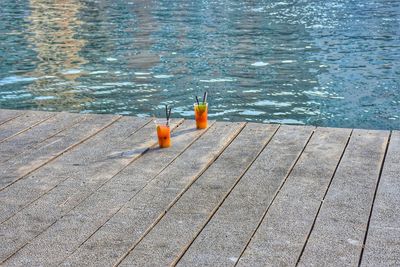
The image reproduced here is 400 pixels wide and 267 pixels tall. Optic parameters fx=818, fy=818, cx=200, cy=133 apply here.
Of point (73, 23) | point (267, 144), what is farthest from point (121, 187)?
point (73, 23)

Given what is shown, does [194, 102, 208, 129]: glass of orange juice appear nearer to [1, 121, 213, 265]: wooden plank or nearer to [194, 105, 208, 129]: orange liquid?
[194, 105, 208, 129]: orange liquid

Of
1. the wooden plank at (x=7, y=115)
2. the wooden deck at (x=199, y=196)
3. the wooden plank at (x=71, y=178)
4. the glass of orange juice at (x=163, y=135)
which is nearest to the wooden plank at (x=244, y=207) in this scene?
the wooden deck at (x=199, y=196)

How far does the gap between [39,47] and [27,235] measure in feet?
41.0

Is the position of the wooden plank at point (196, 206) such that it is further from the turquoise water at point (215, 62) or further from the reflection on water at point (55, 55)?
the reflection on water at point (55, 55)

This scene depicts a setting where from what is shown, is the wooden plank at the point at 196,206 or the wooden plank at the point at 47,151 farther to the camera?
the wooden plank at the point at 47,151

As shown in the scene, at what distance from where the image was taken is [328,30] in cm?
1894

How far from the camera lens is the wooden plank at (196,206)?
14.9 ft

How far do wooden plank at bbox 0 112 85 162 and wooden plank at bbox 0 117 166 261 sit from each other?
43 centimetres

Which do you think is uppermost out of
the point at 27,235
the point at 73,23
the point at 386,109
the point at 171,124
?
the point at 27,235

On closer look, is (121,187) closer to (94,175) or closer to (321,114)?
(94,175)

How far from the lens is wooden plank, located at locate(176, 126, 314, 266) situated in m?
4.52

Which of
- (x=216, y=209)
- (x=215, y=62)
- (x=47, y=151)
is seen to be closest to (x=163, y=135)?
(x=47, y=151)

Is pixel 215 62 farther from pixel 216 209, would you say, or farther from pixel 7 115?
pixel 216 209

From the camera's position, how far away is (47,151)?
22.1 ft
